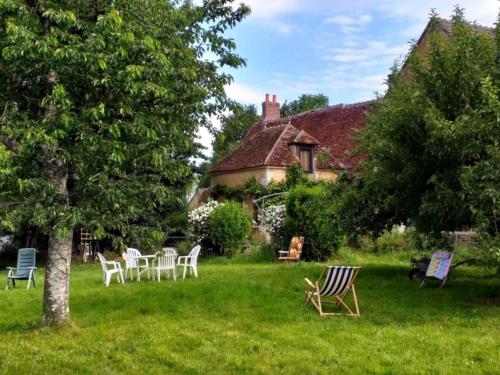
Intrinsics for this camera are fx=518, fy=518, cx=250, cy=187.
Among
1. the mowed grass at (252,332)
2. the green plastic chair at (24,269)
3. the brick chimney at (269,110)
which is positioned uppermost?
the brick chimney at (269,110)

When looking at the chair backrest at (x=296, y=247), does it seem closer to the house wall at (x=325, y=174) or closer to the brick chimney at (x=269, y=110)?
the house wall at (x=325, y=174)

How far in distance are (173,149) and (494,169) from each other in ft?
16.3

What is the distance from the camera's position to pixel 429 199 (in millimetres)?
9367

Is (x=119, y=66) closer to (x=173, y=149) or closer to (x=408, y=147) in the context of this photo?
(x=173, y=149)

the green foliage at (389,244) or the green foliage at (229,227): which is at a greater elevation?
the green foliage at (229,227)

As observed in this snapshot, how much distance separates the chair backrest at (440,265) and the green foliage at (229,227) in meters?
9.21

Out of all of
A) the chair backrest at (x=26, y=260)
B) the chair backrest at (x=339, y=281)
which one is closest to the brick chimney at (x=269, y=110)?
the chair backrest at (x=26, y=260)

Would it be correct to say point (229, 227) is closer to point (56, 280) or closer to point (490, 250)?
point (56, 280)

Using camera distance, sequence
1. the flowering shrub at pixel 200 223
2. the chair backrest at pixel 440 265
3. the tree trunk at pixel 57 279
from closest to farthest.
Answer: the tree trunk at pixel 57 279 → the chair backrest at pixel 440 265 → the flowering shrub at pixel 200 223

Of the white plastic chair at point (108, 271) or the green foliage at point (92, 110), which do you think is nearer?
the green foliage at point (92, 110)

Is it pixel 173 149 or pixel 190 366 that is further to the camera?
pixel 173 149

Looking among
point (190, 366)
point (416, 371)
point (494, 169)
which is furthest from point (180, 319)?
point (494, 169)

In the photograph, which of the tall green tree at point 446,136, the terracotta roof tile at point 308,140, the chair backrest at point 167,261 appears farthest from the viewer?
the terracotta roof tile at point 308,140

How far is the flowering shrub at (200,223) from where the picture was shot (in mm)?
20500
